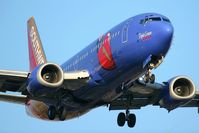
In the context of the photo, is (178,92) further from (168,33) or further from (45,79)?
(45,79)

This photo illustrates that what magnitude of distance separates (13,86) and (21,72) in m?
1.73

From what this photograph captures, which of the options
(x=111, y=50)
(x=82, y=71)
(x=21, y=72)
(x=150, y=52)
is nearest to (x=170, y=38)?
(x=150, y=52)

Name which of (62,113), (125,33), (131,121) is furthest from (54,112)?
(125,33)

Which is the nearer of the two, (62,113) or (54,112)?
(54,112)

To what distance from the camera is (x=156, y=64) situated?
3291 centimetres

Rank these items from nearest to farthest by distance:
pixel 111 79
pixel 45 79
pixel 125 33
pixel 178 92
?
pixel 125 33
pixel 111 79
pixel 45 79
pixel 178 92

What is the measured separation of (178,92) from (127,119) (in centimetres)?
416

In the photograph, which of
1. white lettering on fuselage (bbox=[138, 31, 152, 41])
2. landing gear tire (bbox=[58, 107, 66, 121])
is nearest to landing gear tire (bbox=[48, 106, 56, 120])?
landing gear tire (bbox=[58, 107, 66, 121])

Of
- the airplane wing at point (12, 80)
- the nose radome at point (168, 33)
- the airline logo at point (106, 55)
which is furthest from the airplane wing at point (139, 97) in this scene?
the airplane wing at point (12, 80)

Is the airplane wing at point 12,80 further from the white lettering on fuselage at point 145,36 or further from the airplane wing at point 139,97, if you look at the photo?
the white lettering on fuselage at point 145,36

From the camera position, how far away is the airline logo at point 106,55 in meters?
34.4

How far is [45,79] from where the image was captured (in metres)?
35.4

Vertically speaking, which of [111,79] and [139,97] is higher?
[111,79]

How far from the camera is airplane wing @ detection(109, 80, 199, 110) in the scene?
127 feet
